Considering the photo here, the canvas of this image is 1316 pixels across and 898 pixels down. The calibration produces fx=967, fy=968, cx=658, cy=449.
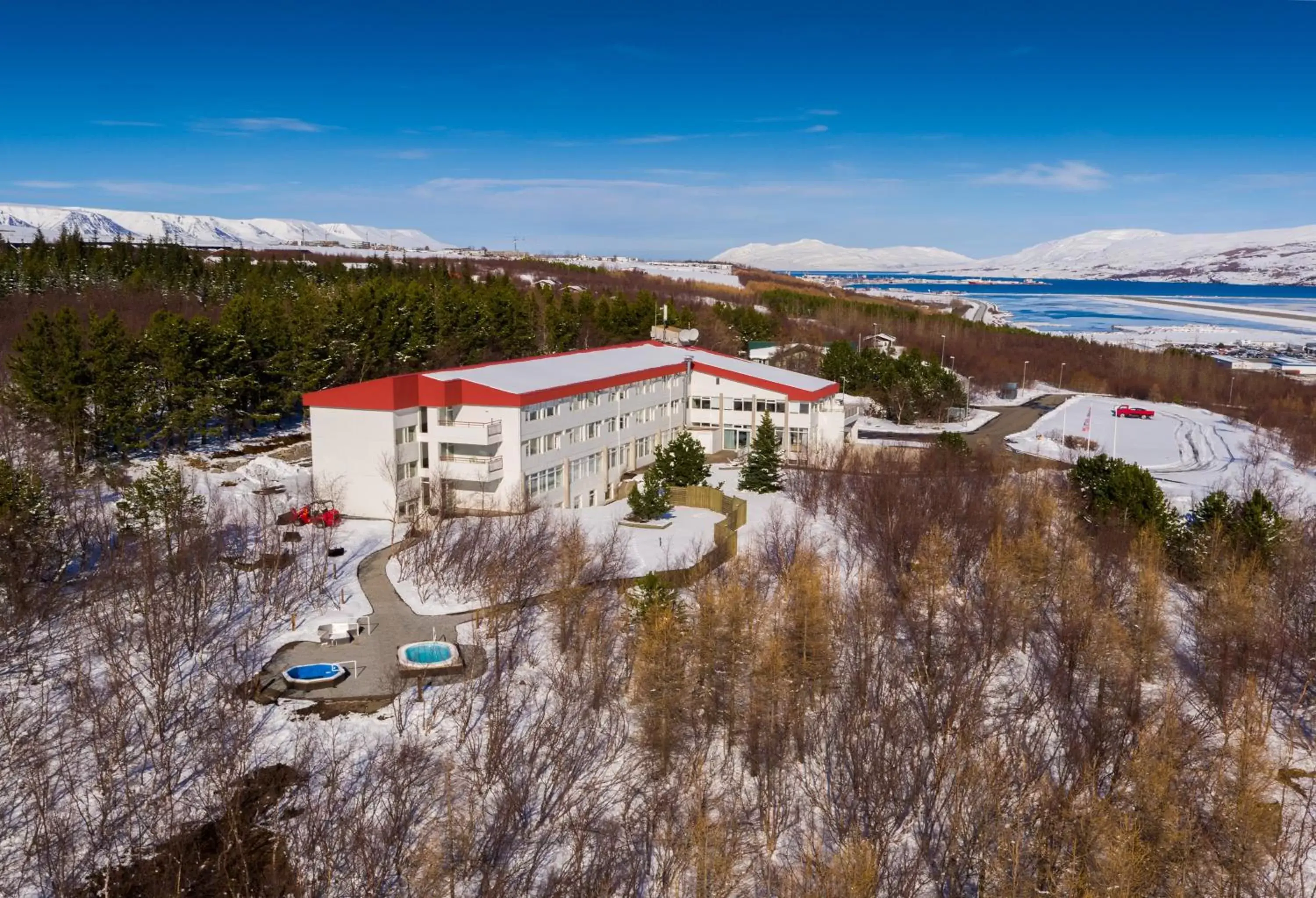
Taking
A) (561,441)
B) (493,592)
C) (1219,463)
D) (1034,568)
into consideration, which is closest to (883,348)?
(1219,463)

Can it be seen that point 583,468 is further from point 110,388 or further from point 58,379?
point 58,379

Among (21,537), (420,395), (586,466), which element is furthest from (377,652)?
(586,466)

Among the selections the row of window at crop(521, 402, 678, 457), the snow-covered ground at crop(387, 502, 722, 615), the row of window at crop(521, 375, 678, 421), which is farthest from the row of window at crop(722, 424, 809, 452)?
the snow-covered ground at crop(387, 502, 722, 615)

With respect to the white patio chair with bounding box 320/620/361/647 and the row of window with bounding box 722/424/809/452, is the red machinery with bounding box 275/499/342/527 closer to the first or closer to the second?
the white patio chair with bounding box 320/620/361/647

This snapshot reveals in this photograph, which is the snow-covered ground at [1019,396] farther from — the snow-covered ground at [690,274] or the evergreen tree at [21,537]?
the snow-covered ground at [690,274]

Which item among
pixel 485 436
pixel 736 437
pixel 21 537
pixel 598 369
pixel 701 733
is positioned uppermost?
pixel 598 369

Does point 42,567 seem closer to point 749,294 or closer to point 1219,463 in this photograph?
point 1219,463
